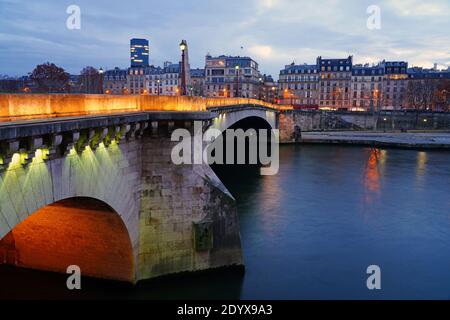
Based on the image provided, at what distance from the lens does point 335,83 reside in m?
Answer: 132

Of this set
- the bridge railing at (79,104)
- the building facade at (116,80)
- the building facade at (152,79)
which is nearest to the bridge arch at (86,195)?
the bridge railing at (79,104)

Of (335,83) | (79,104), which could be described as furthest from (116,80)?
(79,104)

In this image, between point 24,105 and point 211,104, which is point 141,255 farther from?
point 211,104

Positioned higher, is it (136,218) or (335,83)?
(335,83)

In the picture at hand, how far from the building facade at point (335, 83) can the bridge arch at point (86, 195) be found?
11972 cm

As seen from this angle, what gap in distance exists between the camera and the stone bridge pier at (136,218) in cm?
1579

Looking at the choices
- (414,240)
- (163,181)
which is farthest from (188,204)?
(414,240)

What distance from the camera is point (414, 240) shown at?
2605 cm

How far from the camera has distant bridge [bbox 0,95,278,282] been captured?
14523 millimetres

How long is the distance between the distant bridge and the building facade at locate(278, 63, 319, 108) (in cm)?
11718

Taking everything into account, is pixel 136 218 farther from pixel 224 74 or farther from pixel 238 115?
pixel 224 74

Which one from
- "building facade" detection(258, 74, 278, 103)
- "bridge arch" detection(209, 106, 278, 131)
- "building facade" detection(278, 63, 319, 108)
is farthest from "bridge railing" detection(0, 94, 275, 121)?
"building facade" detection(258, 74, 278, 103)

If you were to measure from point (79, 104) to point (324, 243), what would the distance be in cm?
1634

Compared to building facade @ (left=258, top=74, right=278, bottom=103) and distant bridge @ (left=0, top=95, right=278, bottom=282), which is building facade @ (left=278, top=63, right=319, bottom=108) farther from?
distant bridge @ (left=0, top=95, right=278, bottom=282)
